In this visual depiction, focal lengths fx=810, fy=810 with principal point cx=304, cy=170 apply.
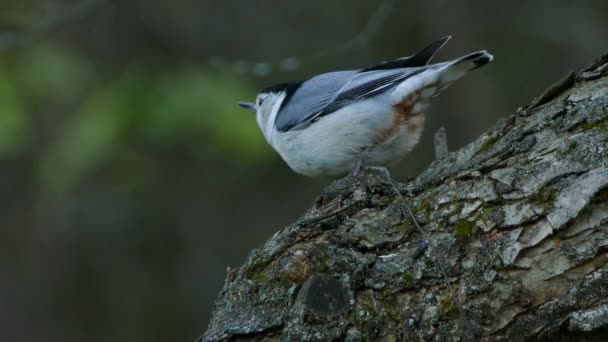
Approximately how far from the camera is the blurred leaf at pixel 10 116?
4648mm

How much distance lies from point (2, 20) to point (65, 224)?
178 centimetres

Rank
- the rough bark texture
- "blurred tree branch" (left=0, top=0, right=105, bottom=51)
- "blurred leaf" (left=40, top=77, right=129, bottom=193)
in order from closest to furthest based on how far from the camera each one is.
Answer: the rough bark texture < "blurred tree branch" (left=0, top=0, right=105, bottom=51) < "blurred leaf" (left=40, top=77, right=129, bottom=193)

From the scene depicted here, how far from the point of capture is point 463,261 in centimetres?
207

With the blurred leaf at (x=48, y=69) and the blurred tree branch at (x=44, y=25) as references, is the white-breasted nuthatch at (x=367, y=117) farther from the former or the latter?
the blurred leaf at (x=48, y=69)

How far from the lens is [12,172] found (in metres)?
6.35

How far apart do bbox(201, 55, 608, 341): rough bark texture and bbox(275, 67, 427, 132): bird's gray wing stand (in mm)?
1100

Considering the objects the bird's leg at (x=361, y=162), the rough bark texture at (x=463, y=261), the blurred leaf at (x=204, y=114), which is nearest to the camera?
the rough bark texture at (x=463, y=261)

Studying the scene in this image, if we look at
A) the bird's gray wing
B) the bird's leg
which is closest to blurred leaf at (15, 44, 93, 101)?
the bird's gray wing

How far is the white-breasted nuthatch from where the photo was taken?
10.8ft

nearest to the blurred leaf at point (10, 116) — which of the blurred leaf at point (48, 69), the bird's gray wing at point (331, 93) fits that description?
the blurred leaf at point (48, 69)

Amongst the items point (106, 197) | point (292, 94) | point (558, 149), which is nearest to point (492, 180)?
point (558, 149)

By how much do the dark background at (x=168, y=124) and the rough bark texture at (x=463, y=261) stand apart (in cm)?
226

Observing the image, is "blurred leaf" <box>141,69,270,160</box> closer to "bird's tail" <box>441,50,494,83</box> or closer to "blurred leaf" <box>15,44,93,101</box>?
"blurred leaf" <box>15,44,93,101</box>

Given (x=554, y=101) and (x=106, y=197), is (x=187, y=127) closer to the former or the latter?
(x=106, y=197)
